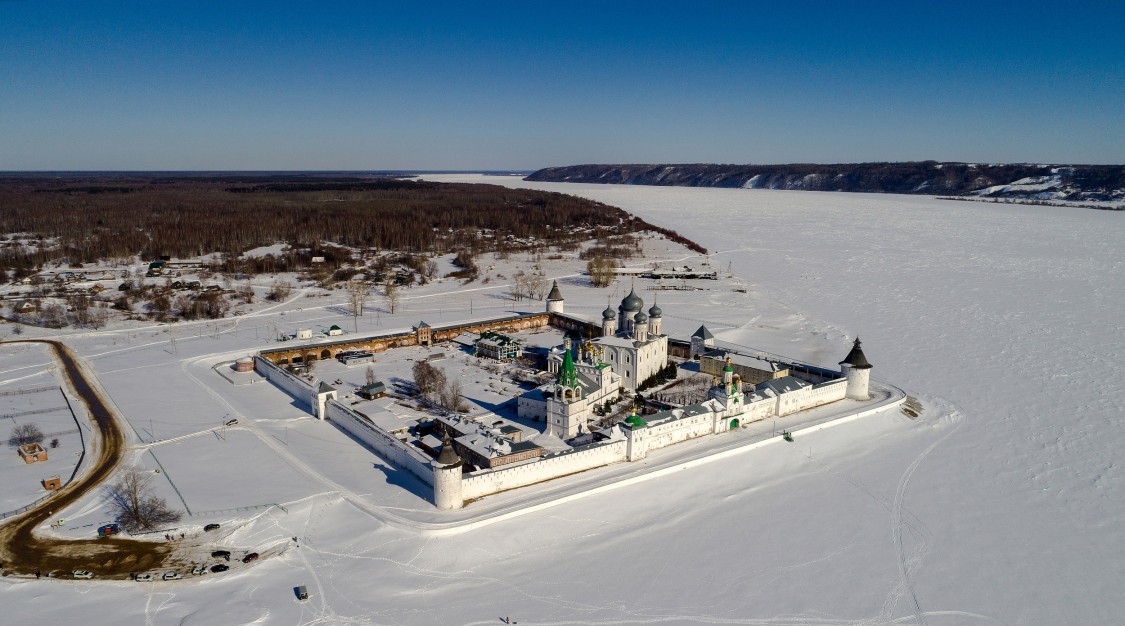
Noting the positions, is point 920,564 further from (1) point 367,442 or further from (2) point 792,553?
(1) point 367,442

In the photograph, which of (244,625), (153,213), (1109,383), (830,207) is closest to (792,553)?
(244,625)

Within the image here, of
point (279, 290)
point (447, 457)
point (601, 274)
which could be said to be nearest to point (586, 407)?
point (447, 457)

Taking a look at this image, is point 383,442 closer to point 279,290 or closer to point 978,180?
point 279,290

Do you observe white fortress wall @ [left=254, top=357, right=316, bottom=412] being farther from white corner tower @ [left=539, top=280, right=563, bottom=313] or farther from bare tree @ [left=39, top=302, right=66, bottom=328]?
bare tree @ [left=39, top=302, right=66, bottom=328]

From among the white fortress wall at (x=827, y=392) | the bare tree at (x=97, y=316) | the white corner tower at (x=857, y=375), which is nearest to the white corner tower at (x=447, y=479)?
the white fortress wall at (x=827, y=392)

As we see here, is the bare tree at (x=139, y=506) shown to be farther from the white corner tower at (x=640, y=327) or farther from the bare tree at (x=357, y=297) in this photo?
the bare tree at (x=357, y=297)

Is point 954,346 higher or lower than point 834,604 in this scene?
higher
